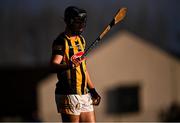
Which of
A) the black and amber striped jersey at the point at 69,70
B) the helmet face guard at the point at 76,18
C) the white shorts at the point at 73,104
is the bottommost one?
the white shorts at the point at 73,104

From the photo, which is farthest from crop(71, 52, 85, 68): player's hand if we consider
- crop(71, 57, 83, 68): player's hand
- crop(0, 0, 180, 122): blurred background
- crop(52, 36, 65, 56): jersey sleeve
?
crop(0, 0, 180, 122): blurred background

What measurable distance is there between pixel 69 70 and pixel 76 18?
0.38 metres

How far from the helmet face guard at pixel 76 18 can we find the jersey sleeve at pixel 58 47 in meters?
0.14

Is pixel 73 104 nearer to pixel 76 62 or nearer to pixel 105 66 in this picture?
pixel 76 62

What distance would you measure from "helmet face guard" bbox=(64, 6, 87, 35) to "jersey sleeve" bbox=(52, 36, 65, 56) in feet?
0.46

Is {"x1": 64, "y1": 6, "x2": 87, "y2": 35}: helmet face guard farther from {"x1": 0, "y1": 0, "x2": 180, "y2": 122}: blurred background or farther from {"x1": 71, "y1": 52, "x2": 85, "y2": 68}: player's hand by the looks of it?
{"x1": 0, "y1": 0, "x2": 180, "y2": 122}: blurred background

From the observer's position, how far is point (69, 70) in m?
3.42

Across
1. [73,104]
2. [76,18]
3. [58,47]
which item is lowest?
[73,104]

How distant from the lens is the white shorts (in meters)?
3.54

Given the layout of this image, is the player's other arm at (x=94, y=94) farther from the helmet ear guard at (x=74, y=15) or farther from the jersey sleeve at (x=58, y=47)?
the helmet ear guard at (x=74, y=15)

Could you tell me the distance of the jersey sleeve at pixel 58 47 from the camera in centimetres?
343

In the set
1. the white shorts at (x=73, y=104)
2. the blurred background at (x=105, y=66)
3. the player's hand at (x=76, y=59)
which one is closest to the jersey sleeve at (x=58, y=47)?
the player's hand at (x=76, y=59)

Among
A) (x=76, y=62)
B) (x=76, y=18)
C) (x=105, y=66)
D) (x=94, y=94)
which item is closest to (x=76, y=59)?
(x=76, y=62)

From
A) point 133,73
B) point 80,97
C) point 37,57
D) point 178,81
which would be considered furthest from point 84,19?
point 178,81
